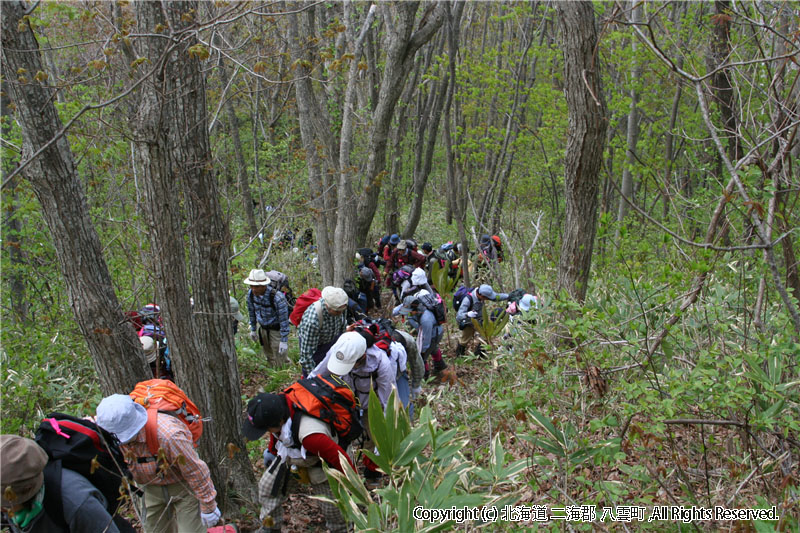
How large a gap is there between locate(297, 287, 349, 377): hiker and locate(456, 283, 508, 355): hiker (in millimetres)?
2649

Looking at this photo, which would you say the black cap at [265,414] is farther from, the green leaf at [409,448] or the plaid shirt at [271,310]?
the plaid shirt at [271,310]

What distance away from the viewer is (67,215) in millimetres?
4684

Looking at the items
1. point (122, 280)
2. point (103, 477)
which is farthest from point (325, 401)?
point (122, 280)

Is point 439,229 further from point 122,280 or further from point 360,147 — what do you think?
point 122,280

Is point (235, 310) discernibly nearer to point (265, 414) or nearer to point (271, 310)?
point (271, 310)

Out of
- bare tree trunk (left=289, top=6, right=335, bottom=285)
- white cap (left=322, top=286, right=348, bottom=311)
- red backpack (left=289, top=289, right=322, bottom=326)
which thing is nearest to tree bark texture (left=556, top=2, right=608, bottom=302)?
white cap (left=322, top=286, right=348, bottom=311)

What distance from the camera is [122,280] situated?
863cm

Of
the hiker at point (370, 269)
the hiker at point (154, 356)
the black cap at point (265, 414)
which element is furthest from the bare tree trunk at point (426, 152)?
the black cap at point (265, 414)

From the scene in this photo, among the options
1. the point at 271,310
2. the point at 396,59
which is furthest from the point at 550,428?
the point at 396,59

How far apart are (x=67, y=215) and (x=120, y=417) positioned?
7.67 ft

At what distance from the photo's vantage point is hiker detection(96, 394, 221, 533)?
3.24 m

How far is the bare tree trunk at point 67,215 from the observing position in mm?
4312

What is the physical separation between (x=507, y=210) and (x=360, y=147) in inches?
206

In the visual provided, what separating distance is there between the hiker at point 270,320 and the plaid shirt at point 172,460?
423 centimetres
